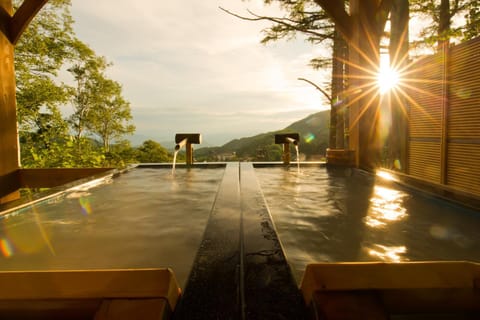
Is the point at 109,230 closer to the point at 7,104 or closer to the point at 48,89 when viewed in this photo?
the point at 7,104

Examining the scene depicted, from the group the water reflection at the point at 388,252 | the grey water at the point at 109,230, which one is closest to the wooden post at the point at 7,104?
the grey water at the point at 109,230

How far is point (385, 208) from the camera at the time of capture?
7.49 ft

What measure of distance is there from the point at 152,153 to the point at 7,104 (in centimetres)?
2419

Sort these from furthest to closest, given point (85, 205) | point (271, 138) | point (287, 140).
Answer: point (271, 138) < point (287, 140) < point (85, 205)

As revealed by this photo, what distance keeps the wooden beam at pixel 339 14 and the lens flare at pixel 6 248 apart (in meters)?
3.98

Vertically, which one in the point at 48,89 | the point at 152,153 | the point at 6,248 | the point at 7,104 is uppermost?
the point at 48,89

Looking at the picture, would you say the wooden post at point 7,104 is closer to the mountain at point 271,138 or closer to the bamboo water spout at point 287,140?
the bamboo water spout at point 287,140

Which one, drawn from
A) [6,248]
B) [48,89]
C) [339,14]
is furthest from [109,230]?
[48,89]

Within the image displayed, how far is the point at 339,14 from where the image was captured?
13.0ft

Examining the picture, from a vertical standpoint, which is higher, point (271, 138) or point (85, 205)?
point (271, 138)

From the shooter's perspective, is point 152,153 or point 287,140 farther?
point 152,153

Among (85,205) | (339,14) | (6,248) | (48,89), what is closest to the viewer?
(6,248)

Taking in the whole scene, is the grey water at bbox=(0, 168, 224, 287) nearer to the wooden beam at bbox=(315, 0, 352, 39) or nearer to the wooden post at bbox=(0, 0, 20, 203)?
the wooden post at bbox=(0, 0, 20, 203)

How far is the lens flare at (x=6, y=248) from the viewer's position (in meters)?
1.55
